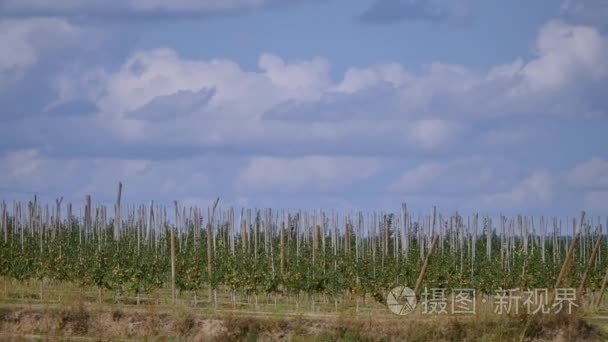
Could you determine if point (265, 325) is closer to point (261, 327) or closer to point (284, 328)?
point (261, 327)

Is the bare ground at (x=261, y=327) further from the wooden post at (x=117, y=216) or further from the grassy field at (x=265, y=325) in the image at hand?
the wooden post at (x=117, y=216)

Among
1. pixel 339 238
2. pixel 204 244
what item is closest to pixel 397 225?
pixel 339 238

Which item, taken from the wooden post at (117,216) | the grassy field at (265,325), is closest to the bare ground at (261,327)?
the grassy field at (265,325)

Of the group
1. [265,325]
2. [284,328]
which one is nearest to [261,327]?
[265,325]

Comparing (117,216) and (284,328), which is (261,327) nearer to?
(284,328)

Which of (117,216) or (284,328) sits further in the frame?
(117,216)

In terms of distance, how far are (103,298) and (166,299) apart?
4.83 feet

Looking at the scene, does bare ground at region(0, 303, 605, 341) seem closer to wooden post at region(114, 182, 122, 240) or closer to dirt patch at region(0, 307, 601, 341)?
dirt patch at region(0, 307, 601, 341)

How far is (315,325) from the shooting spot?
16750 millimetres

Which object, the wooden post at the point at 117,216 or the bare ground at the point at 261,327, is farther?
the wooden post at the point at 117,216

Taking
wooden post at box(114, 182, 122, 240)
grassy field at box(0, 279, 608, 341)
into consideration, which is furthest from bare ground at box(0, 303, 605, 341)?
wooden post at box(114, 182, 122, 240)

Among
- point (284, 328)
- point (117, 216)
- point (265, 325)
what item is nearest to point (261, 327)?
point (265, 325)

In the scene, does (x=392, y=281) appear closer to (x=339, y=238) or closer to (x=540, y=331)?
(x=540, y=331)

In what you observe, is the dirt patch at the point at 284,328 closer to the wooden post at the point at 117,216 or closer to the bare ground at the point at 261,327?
the bare ground at the point at 261,327
